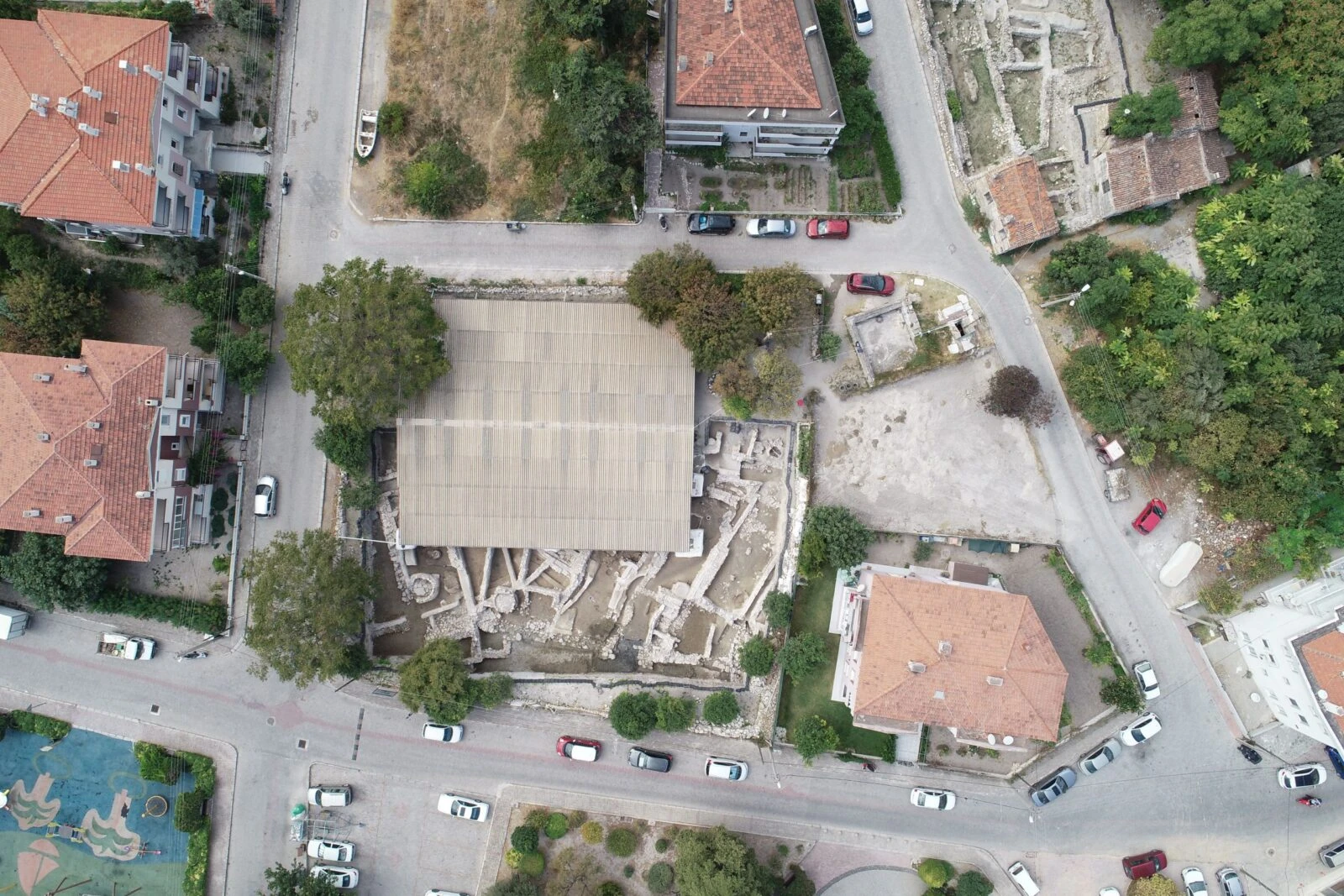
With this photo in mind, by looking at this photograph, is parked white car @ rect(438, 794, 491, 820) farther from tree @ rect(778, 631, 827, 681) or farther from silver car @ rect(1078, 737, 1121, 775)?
silver car @ rect(1078, 737, 1121, 775)

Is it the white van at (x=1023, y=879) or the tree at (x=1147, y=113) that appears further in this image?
the white van at (x=1023, y=879)

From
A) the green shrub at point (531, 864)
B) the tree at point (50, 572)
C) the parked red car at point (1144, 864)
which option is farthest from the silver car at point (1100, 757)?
the tree at point (50, 572)

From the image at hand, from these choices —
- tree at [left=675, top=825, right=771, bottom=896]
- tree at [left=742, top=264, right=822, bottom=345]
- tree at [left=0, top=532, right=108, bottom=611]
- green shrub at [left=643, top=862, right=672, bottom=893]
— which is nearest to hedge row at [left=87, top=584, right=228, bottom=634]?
tree at [left=0, top=532, right=108, bottom=611]

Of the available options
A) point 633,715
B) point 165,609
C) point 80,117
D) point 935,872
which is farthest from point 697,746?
point 80,117

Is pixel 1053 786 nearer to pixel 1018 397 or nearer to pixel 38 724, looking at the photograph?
pixel 1018 397

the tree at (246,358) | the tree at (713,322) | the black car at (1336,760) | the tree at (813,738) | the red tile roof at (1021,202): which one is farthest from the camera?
the black car at (1336,760)

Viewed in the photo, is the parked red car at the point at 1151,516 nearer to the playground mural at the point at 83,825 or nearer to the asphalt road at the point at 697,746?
the asphalt road at the point at 697,746
